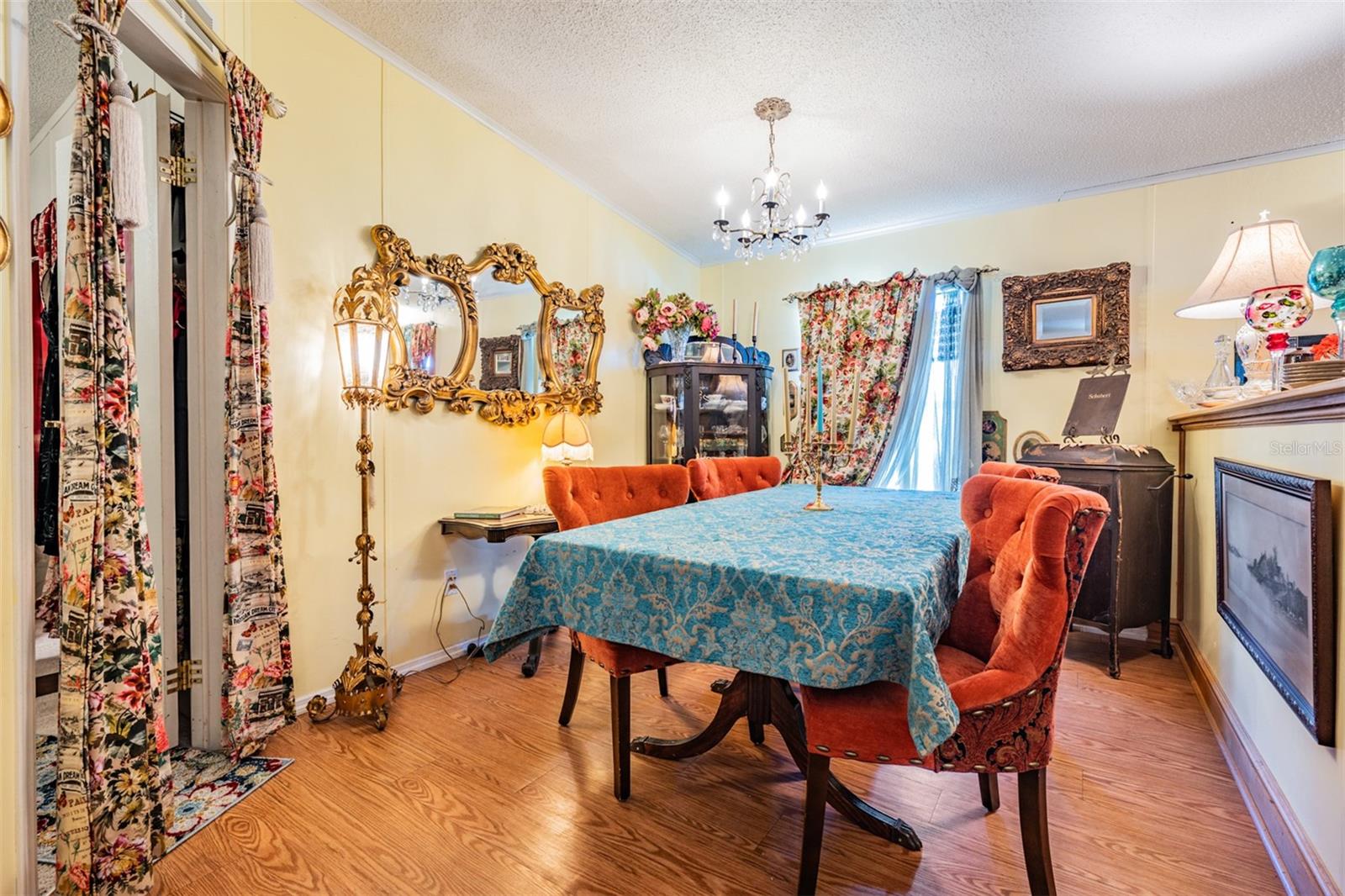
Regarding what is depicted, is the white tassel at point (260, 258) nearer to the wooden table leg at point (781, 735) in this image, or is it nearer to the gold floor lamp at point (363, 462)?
the gold floor lamp at point (363, 462)

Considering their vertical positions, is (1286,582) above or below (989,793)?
above

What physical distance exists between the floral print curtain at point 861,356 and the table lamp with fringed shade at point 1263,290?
1.64 m

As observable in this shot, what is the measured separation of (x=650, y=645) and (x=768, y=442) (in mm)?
3299

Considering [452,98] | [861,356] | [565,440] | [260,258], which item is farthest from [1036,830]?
[452,98]

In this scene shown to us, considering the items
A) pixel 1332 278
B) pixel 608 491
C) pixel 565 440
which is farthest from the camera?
pixel 565 440

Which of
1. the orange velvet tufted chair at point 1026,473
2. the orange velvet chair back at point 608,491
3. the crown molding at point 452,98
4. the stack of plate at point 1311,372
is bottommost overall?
the orange velvet chair back at point 608,491

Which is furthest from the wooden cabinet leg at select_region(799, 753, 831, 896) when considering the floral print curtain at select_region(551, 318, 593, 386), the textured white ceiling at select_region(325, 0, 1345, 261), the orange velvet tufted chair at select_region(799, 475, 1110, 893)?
the floral print curtain at select_region(551, 318, 593, 386)

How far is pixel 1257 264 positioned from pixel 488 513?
336cm

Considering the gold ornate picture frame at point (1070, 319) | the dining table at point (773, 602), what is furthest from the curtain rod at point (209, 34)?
the gold ornate picture frame at point (1070, 319)

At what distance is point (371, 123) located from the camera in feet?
7.72

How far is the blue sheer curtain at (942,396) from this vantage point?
3.69m

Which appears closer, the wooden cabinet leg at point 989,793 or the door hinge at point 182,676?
the wooden cabinet leg at point 989,793

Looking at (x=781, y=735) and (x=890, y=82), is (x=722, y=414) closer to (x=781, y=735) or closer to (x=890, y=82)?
(x=890, y=82)

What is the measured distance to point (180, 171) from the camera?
1.91m
